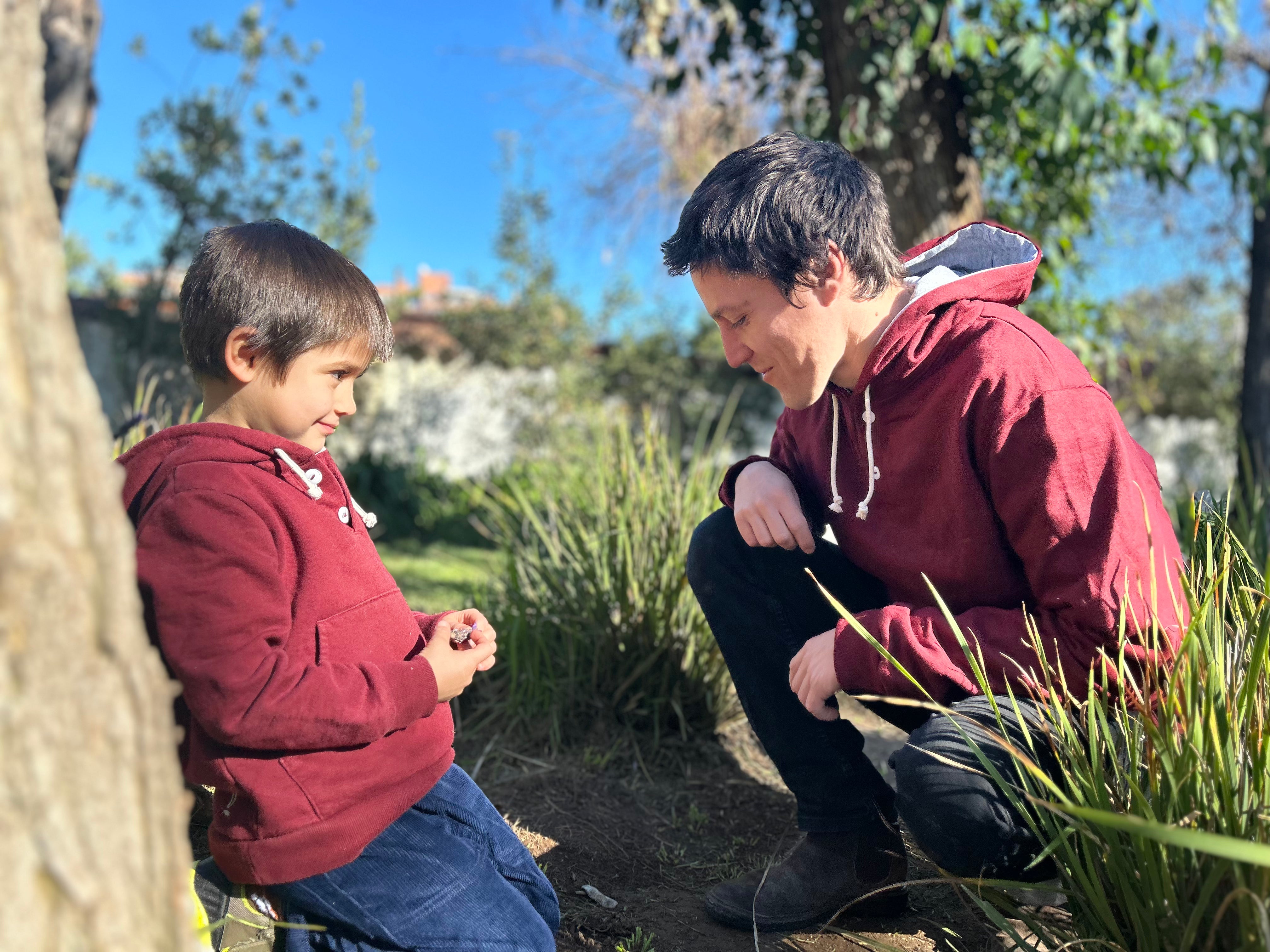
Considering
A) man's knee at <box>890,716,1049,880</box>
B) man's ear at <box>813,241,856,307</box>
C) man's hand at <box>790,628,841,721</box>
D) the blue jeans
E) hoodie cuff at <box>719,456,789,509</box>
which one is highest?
man's ear at <box>813,241,856,307</box>

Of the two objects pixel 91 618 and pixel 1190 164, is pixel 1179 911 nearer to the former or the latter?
pixel 91 618

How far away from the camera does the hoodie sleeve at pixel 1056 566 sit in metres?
1.54

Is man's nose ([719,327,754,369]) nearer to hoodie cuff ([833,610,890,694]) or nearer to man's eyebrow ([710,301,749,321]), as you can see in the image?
man's eyebrow ([710,301,749,321])

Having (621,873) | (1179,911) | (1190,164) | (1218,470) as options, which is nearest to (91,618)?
(1179,911)

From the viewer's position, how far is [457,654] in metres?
1.62

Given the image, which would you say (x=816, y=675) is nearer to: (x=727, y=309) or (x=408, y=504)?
(x=727, y=309)

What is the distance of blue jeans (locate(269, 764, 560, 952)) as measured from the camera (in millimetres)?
1486

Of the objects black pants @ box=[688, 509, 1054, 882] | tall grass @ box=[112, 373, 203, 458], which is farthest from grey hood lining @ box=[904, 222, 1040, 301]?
tall grass @ box=[112, 373, 203, 458]

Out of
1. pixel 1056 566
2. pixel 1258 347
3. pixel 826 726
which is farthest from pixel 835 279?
pixel 1258 347

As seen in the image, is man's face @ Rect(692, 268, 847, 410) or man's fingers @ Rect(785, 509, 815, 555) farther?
man's fingers @ Rect(785, 509, 815, 555)

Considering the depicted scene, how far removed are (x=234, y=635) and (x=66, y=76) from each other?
7.53 metres

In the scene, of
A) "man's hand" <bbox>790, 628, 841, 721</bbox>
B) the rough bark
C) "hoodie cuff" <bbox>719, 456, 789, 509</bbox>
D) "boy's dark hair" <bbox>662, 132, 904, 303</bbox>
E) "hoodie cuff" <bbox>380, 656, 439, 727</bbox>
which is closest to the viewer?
"hoodie cuff" <bbox>380, 656, 439, 727</bbox>

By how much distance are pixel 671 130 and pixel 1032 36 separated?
603 cm

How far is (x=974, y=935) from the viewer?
1804 mm
